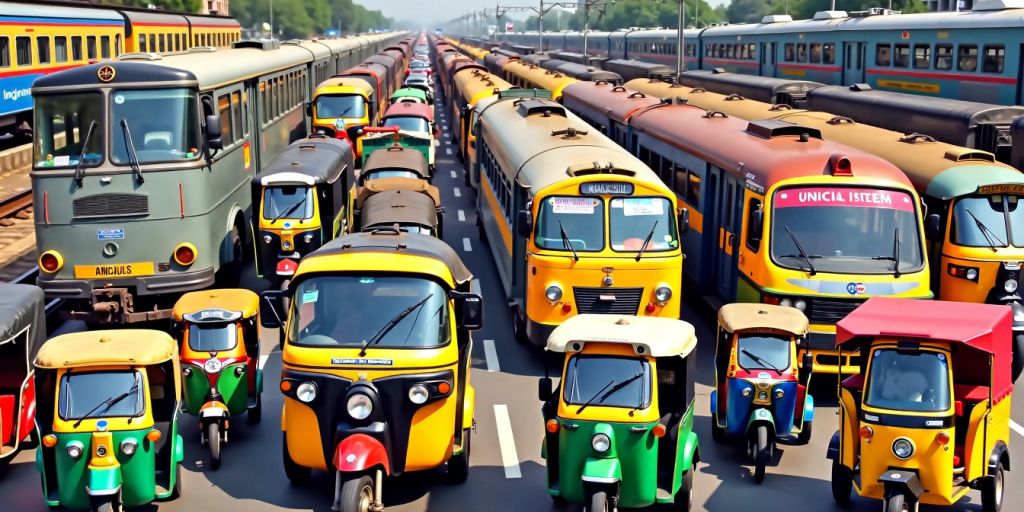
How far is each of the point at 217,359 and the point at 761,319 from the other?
5230 millimetres

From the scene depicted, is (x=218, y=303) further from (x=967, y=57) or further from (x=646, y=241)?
(x=967, y=57)

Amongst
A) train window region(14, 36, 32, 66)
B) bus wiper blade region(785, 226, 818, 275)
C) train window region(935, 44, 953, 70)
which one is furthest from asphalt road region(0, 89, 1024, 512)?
train window region(14, 36, 32, 66)

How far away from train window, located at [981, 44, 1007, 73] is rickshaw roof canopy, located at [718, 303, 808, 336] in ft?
40.8

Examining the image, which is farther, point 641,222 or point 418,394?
point 641,222

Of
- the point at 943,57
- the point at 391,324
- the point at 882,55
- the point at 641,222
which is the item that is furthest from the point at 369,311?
the point at 882,55

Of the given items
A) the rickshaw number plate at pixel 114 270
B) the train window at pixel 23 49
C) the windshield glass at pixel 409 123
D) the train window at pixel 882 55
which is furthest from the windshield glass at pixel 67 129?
the train window at pixel 882 55

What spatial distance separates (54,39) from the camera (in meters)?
31.1

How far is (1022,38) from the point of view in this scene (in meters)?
20.7

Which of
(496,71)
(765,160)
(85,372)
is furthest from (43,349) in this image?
(496,71)

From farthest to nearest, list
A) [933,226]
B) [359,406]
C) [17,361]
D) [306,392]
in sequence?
[933,226] < [17,361] < [306,392] < [359,406]

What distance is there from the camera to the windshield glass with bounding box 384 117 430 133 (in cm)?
2861

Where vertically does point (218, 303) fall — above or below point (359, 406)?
above

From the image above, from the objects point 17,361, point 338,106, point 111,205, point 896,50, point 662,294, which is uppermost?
point 896,50

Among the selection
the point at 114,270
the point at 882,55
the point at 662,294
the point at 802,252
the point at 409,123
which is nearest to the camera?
the point at 802,252
